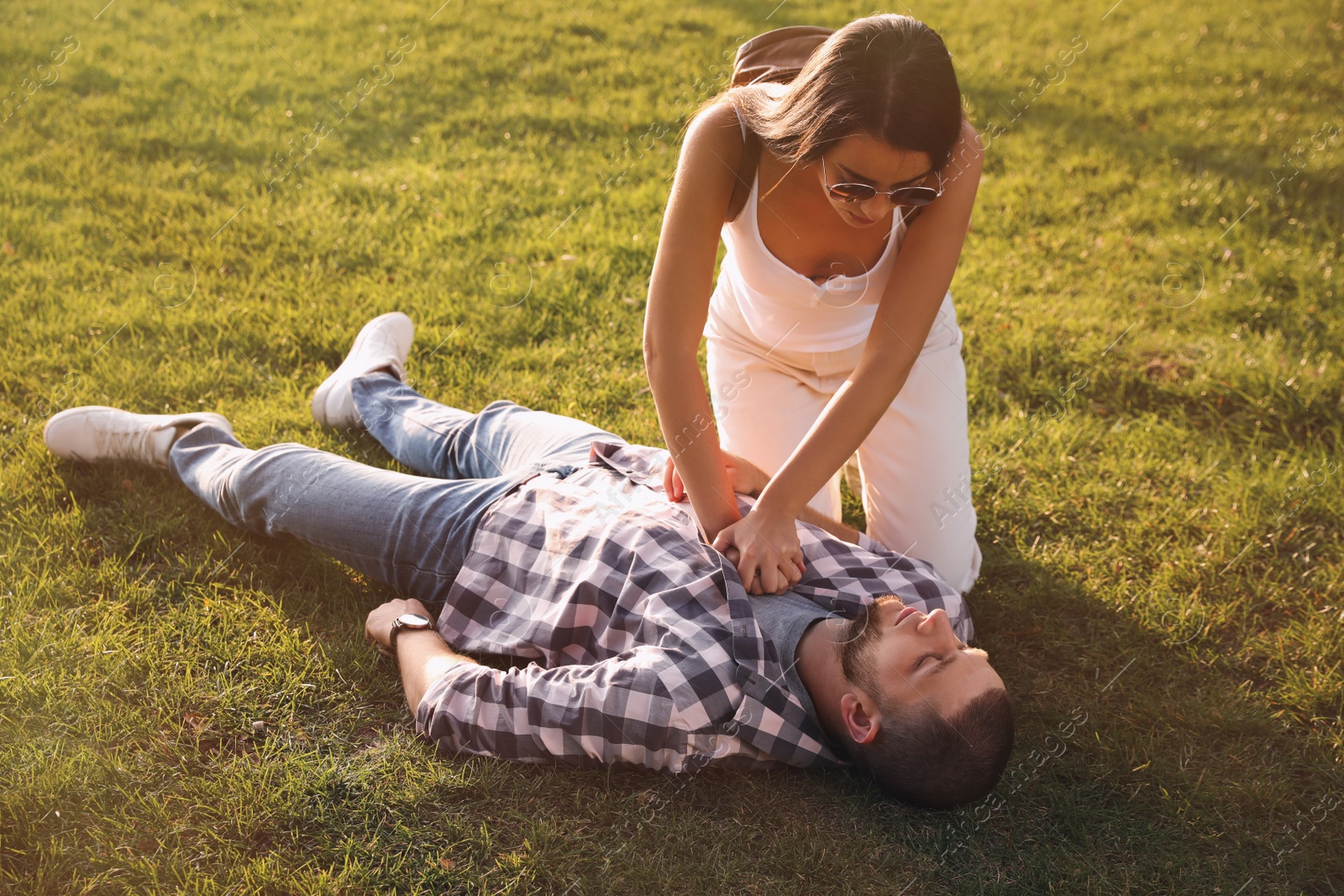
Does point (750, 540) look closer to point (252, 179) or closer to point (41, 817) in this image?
point (41, 817)

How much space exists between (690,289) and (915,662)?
1.26m

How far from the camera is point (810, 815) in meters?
2.64

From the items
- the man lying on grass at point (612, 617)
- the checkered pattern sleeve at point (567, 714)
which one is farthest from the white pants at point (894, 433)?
the checkered pattern sleeve at point (567, 714)

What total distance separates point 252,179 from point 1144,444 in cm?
A: 515

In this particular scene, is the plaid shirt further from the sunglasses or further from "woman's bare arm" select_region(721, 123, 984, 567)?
the sunglasses

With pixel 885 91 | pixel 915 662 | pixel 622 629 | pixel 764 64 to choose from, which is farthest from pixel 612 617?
pixel 764 64

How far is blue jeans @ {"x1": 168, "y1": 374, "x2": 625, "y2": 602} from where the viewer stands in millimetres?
3004

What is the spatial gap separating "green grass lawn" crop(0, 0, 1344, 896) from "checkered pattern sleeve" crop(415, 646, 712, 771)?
128mm

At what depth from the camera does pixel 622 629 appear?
8.88 ft

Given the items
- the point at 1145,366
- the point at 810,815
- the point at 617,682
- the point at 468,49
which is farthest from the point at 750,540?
the point at 468,49

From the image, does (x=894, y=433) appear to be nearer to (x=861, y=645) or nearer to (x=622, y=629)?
(x=861, y=645)

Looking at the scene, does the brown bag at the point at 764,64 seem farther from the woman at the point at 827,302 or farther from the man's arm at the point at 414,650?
the man's arm at the point at 414,650

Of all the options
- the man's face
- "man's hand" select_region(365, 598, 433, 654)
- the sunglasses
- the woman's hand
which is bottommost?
"man's hand" select_region(365, 598, 433, 654)

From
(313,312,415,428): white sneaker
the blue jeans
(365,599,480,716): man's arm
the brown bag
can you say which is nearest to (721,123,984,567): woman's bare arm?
the brown bag
